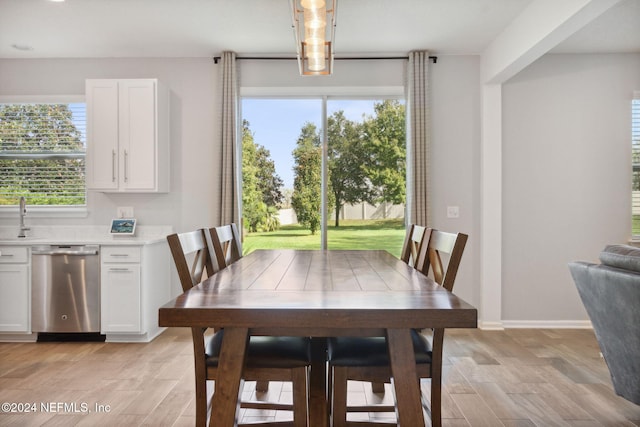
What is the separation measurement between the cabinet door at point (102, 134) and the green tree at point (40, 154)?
50 cm

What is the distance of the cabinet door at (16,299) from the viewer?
12.3ft

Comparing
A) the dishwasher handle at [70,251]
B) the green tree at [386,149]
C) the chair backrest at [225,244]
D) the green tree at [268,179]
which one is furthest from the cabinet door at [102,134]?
the green tree at [386,149]

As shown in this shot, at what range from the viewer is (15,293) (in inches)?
148

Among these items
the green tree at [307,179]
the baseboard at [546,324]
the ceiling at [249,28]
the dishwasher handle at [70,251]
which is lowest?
the baseboard at [546,324]

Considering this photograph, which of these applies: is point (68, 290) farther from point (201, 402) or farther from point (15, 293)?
point (201, 402)

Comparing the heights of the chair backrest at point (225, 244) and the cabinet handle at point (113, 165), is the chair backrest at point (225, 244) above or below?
below

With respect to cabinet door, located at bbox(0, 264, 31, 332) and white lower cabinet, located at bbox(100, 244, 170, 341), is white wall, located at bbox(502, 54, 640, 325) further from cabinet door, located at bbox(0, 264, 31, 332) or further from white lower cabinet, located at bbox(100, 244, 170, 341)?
cabinet door, located at bbox(0, 264, 31, 332)

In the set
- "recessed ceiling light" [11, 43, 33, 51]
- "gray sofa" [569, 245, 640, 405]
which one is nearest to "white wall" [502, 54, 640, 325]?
"gray sofa" [569, 245, 640, 405]

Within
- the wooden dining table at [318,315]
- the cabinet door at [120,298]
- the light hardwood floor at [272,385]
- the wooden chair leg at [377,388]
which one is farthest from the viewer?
the cabinet door at [120,298]

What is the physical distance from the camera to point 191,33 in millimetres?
3820

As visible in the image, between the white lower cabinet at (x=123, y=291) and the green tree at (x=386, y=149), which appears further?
the green tree at (x=386, y=149)

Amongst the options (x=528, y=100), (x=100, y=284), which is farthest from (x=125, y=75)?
(x=528, y=100)

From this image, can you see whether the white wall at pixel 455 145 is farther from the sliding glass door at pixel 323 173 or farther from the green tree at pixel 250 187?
the green tree at pixel 250 187

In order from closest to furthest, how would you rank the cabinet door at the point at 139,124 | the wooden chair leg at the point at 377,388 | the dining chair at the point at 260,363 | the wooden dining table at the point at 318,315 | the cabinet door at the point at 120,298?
the wooden dining table at the point at 318,315 < the dining chair at the point at 260,363 < the wooden chair leg at the point at 377,388 < the cabinet door at the point at 120,298 < the cabinet door at the point at 139,124
